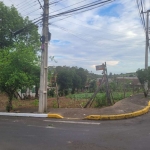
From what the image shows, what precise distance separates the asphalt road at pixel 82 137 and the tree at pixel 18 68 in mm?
4409

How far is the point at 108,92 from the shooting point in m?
12.4

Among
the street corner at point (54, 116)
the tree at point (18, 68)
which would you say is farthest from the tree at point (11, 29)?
the street corner at point (54, 116)

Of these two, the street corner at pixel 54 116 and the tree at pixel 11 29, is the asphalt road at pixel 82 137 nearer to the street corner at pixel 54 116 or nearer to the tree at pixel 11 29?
the street corner at pixel 54 116

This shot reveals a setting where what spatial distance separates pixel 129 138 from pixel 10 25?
19.3 meters

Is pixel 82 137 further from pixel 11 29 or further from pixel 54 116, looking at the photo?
pixel 11 29

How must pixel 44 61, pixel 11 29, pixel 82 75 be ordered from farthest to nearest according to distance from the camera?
pixel 82 75 < pixel 11 29 < pixel 44 61

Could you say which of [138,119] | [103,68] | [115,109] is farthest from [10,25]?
[138,119]

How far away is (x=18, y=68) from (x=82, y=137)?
7.05 m

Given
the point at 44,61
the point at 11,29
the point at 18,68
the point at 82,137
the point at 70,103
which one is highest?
the point at 11,29

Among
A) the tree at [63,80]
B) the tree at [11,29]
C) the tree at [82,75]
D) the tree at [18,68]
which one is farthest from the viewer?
the tree at [82,75]

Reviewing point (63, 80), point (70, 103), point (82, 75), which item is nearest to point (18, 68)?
point (70, 103)

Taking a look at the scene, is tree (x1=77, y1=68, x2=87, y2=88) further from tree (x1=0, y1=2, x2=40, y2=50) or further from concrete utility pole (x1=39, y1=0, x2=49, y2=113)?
concrete utility pole (x1=39, y1=0, x2=49, y2=113)

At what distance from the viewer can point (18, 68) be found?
11859mm

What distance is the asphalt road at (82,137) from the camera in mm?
5289
